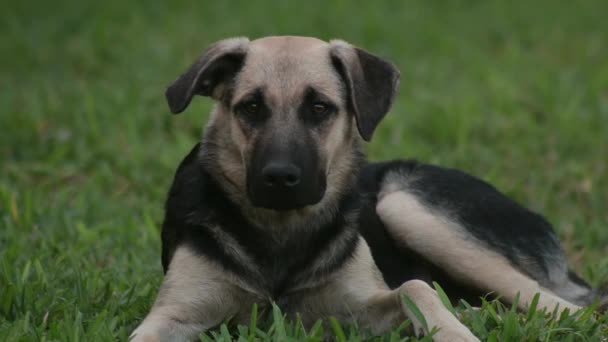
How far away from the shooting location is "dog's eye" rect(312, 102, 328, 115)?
15.3ft

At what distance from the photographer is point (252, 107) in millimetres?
4656

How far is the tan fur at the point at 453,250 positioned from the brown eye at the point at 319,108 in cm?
103

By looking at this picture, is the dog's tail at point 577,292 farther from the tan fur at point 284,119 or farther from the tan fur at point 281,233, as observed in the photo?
the tan fur at point 284,119

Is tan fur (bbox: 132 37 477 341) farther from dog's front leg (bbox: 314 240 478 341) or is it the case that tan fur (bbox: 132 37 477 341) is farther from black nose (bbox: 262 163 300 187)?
black nose (bbox: 262 163 300 187)

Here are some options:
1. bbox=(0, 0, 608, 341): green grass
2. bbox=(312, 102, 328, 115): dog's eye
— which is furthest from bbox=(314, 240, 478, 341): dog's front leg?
bbox=(312, 102, 328, 115): dog's eye

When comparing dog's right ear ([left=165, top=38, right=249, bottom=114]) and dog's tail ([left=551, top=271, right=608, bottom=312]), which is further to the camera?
dog's tail ([left=551, top=271, right=608, bottom=312])

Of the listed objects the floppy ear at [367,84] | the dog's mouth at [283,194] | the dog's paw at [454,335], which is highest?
the floppy ear at [367,84]

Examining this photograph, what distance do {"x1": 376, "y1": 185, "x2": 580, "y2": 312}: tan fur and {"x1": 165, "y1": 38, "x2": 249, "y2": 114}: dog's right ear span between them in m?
1.25

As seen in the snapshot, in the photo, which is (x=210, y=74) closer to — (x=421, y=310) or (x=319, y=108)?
(x=319, y=108)

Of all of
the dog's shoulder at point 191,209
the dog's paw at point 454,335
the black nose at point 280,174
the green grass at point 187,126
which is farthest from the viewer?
the green grass at point 187,126

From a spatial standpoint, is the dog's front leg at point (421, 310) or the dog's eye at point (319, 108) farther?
the dog's eye at point (319, 108)

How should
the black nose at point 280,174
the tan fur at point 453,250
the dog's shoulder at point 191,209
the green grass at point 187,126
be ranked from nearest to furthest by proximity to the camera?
1. the black nose at point 280,174
2. the dog's shoulder at point 191,209
3. the green grass at point 187,126
4. the tan fur at point 453,250

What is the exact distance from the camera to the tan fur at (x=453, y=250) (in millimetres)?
5215

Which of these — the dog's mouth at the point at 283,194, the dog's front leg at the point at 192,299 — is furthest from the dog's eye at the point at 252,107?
the dog's front leg at the point at 192,299
